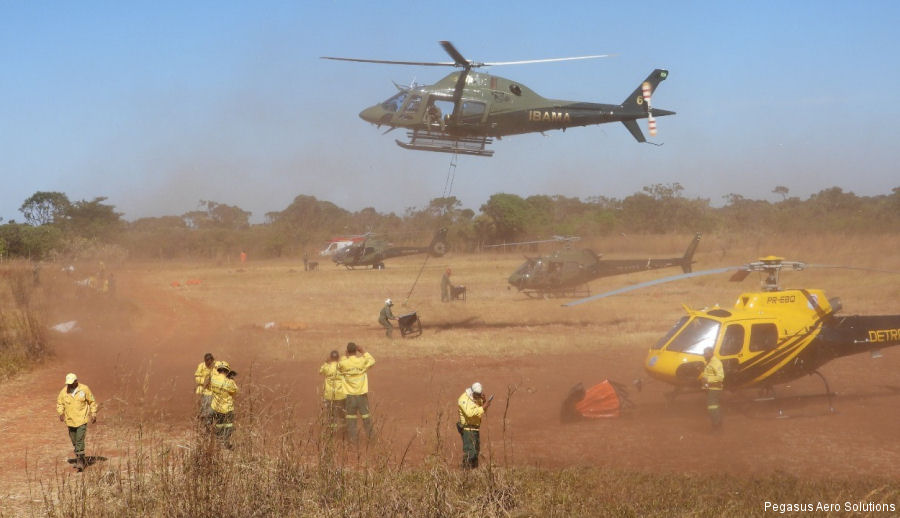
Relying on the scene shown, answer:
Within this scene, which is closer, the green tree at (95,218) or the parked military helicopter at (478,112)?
the parked military helicopter at (478,112)

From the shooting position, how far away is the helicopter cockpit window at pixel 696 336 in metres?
12.2

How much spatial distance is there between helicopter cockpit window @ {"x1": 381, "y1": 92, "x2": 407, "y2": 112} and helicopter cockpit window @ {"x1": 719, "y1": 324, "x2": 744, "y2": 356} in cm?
943

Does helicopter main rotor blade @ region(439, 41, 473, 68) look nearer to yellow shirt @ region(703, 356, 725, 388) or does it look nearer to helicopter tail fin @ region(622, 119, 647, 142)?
helicopter tail fin @ region(622, 119, 647, 142)

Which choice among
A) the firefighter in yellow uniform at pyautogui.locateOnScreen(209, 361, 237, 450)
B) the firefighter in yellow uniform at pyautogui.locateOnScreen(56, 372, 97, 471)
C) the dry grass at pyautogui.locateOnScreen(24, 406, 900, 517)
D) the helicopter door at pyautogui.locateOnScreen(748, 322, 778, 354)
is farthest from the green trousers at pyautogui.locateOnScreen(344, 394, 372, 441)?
the helicopter door at pyautogui.locateOnScreen(748, 322, 778, 354)

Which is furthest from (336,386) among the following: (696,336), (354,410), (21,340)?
(21,340)

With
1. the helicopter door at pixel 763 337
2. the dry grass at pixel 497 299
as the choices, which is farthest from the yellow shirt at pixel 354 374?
the dry grass at pixel 497 299

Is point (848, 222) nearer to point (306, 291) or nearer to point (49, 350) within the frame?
point (306, 291)

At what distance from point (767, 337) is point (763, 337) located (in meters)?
0.09

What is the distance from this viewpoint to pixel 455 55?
1589cm

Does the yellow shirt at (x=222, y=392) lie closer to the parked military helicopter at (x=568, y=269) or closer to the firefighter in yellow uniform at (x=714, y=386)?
the firefighter in yellow uniform at (x=714, y=386)

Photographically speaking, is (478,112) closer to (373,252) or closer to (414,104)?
(414,104)

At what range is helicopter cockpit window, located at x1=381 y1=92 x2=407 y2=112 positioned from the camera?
17.6 metres

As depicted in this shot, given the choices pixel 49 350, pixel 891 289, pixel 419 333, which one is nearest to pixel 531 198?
pixel 891 289

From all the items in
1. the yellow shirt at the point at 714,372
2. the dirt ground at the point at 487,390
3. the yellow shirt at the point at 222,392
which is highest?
the yellow shirt at the point at 222,392
